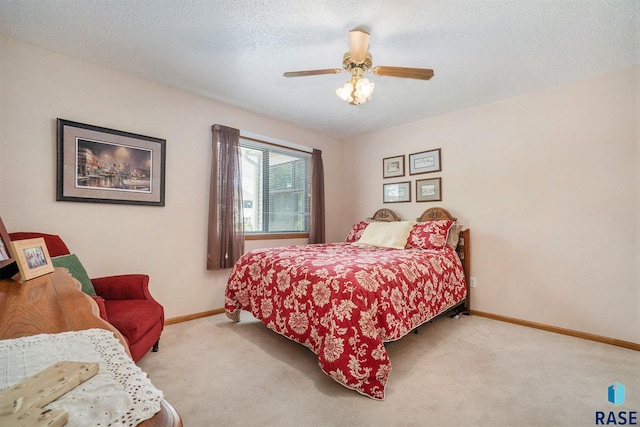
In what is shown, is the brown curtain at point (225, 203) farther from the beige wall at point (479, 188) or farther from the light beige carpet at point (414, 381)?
the light beige carpet at point (414, 381)

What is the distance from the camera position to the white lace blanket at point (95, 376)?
1.35ft

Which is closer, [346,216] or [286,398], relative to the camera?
[286,398]

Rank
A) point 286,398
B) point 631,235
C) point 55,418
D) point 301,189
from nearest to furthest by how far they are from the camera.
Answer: point 55,418
point 286,398
point 631,235
point 301,189

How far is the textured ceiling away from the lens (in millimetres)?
1812

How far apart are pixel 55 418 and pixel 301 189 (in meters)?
3.94

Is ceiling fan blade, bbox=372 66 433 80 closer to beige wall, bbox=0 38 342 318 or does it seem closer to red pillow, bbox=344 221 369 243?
beige wall, bbox=0 38 342 318

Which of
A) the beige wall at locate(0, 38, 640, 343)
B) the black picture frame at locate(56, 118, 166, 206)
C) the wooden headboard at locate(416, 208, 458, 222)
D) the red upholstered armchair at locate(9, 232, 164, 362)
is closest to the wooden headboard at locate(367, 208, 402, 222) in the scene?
the wooden headboard at locate(416, 208, 458, 222)

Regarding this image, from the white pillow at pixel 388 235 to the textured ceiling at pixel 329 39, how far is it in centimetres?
150

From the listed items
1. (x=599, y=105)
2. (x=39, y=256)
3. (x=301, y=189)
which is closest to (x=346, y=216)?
(x=301, y=189)

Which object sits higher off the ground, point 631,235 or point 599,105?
point 599,105

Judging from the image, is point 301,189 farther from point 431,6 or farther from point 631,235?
→ point 631,235

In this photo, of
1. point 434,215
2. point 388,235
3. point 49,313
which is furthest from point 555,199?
point 49,313

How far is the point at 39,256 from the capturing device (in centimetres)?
153

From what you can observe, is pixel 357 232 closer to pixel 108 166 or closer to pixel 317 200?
pixel 317 200
